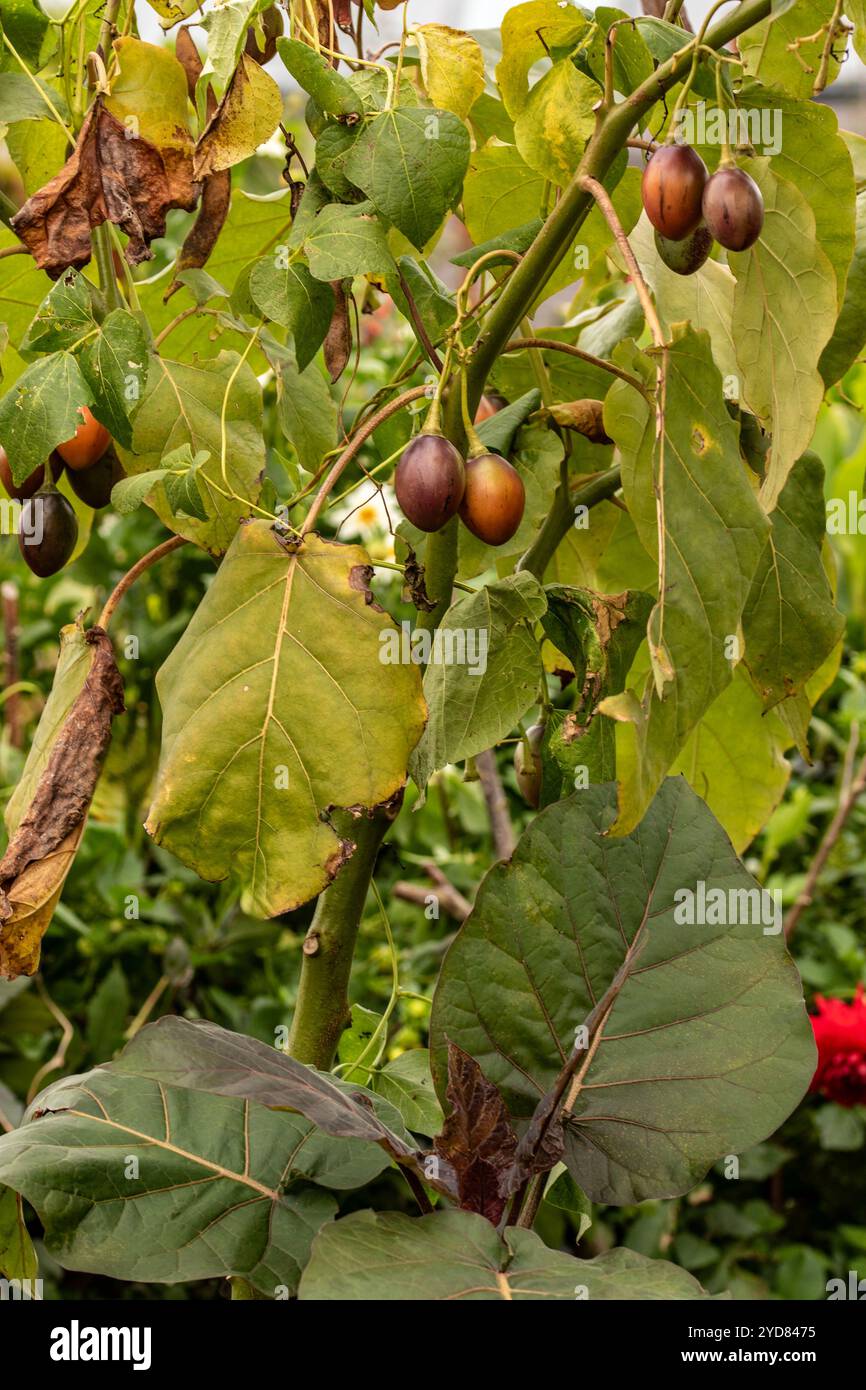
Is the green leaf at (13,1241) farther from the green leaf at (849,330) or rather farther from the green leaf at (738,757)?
the green leaf at (849,330)

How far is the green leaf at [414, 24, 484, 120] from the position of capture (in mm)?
683

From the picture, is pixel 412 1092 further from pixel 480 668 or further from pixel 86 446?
pixel 86 446

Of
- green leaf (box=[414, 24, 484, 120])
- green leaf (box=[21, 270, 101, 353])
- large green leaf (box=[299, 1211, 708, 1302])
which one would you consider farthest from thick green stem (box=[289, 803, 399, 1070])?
green leaf (box=[414, 24, 484, 120])

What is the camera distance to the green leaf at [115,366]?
0.62 meters

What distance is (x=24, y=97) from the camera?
669 millimetres

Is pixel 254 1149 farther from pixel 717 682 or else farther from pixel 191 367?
pixel 191 367

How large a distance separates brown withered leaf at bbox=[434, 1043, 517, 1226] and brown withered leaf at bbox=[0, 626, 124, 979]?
8.1 inches

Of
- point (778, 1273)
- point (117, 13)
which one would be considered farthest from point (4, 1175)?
point (778, 1273)

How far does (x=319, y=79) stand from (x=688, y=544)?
274 millimetres

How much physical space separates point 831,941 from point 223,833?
1449 millimetres

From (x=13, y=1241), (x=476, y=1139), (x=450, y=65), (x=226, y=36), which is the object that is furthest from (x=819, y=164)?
(x=13, y=1241)

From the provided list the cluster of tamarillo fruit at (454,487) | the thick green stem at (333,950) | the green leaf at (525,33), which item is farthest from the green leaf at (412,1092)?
the green leaf at (525,33)

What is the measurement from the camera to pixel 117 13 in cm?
70

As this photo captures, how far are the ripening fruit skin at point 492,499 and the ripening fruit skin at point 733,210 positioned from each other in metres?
0.13
